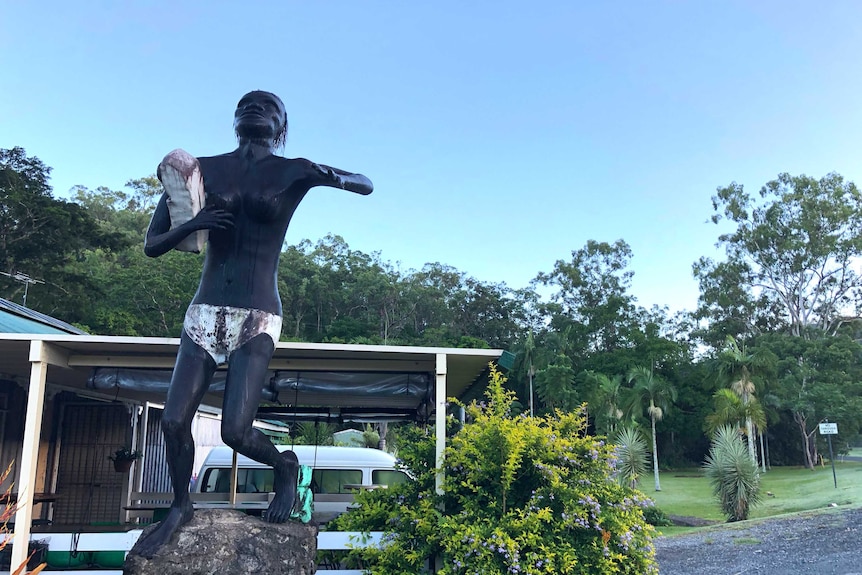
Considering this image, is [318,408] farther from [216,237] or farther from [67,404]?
[216,237]

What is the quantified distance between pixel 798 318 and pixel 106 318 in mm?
36345

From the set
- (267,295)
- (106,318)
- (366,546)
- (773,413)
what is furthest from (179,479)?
(773,413)

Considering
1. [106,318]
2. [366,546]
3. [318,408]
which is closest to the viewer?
[366,546]

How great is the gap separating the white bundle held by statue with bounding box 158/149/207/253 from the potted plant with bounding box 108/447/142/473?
754cm

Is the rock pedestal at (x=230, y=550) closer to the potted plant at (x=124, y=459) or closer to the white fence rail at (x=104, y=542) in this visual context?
the white fence rail at (x=104, y=542)

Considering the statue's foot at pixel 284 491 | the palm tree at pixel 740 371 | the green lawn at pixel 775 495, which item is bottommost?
the green lawn at pixel 775 495

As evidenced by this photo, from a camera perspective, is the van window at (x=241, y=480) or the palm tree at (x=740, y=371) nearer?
the van window at (x=241, y=480)

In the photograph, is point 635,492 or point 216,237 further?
point 635,492

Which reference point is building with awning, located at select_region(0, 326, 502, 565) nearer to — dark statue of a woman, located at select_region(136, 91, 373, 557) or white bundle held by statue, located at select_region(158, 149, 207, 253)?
dark statue of a woman, located at select_region(136, 91, 373, 557)

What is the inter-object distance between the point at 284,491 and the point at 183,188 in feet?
5.32

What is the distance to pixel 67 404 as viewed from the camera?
10.1 metres

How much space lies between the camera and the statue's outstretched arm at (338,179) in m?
3.49

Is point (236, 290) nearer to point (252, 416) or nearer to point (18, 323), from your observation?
Result: point (252, 416)

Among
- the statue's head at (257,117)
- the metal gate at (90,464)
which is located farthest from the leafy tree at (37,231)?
the statue's head at (257,117)
